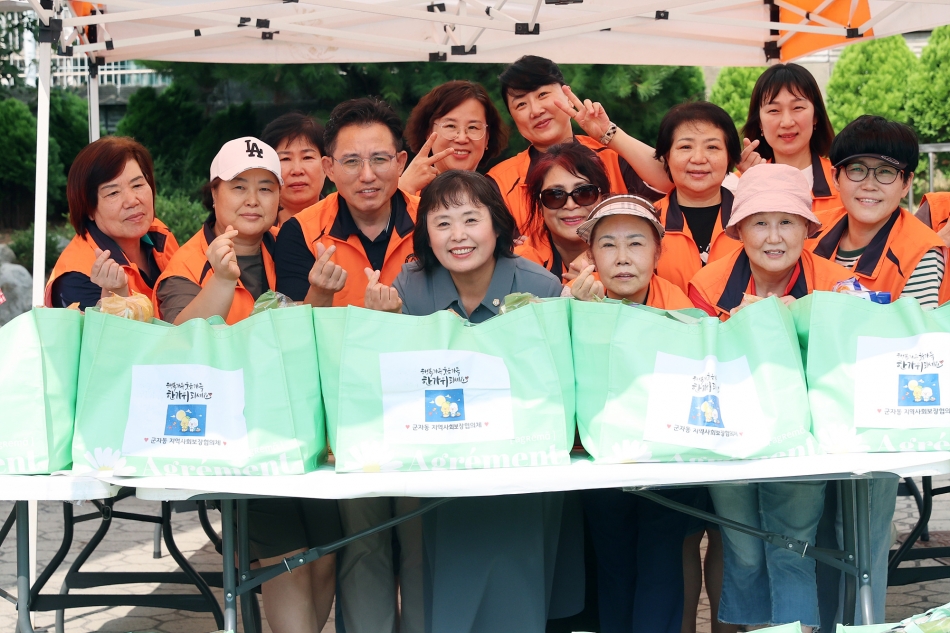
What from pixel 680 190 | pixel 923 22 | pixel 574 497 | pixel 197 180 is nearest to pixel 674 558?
pixel 574 497

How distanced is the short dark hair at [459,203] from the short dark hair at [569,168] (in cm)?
45

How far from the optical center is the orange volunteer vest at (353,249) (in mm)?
3287

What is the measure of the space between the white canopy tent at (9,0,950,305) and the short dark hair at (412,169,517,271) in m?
1.64

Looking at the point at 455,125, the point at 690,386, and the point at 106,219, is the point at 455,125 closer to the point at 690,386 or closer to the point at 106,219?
the point at 106,219

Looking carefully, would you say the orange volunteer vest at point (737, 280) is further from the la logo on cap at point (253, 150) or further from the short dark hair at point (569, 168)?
the la logo on cap at point (253, 150)

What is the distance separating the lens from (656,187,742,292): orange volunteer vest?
3.26 m

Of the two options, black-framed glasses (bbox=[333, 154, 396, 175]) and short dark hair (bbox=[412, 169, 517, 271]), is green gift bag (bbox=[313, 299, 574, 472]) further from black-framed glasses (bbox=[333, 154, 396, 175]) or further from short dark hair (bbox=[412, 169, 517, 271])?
black-framed glasses (bbox=[333, 154, 396, 175])

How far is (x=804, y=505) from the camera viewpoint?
262cm

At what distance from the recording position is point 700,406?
7.41 feet

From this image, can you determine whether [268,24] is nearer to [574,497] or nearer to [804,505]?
[574,497]

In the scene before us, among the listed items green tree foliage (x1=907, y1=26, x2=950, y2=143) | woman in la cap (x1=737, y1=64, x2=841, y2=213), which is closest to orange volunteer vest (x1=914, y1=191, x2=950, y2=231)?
woman in la cap (x1=737, y1=64, x2=841, y2=213)

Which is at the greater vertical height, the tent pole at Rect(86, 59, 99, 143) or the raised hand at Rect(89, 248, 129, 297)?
the tent pole at Rect(86, 59, 99, 143)

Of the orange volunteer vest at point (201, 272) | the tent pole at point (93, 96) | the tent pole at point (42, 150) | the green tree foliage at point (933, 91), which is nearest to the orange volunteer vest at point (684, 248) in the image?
the orange volunteer vest at point (201, 272)

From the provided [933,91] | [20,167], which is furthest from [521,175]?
[933,91]
